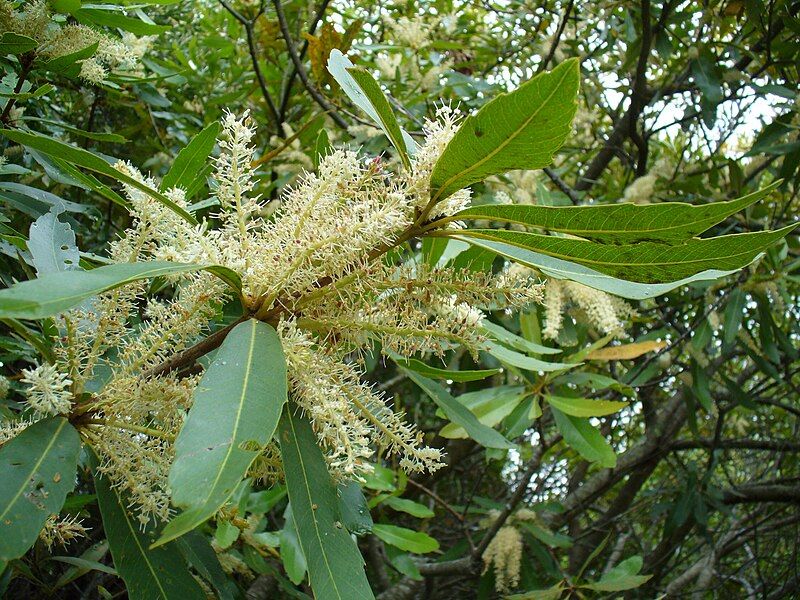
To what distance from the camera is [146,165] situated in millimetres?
2740

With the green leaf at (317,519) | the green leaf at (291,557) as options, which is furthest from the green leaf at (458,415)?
the green leaf at (291,557)

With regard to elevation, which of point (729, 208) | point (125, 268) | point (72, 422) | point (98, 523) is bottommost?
point (98, 523)

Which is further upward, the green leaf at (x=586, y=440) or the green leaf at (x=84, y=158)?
the green leaf at (x=84, y=158)

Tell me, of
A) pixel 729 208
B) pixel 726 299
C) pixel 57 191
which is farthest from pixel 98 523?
pixel 726 299

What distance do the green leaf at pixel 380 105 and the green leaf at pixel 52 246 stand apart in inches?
22.8

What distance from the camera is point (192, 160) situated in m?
1.36

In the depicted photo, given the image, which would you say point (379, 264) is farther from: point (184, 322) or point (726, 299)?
point (726, 299)

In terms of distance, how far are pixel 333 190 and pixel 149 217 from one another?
30cm

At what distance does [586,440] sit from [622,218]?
4.94 ft

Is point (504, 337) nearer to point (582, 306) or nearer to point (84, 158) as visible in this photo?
point (582, 306)

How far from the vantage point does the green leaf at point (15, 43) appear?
4.61 ft

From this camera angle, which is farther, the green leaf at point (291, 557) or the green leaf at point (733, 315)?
the green leaf at point (733, 315)

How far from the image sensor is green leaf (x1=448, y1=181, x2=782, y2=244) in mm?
867

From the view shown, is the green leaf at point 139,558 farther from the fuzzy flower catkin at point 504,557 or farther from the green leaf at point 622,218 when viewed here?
the fuzzy flower catkin at point 504,557
